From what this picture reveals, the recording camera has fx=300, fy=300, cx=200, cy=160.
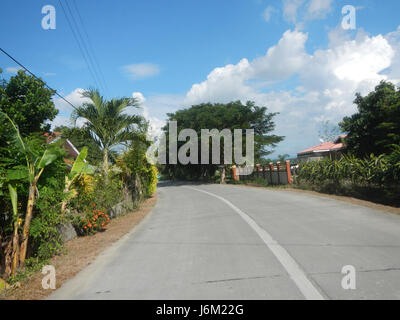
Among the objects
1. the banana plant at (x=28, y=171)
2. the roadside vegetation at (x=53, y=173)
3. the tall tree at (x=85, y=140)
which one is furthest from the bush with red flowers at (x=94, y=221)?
the tall tree at (x=85, y=140)

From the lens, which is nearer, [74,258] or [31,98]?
[74,258]

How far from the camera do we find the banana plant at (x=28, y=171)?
537cm

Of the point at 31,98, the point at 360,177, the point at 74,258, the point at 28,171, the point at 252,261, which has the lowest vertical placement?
the point at 74,258

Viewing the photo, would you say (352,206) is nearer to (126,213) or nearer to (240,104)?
(126,213)

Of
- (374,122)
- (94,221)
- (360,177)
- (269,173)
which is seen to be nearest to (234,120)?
(269,173)

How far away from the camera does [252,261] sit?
5.41 metres

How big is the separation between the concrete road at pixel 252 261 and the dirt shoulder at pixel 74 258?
0.81ft

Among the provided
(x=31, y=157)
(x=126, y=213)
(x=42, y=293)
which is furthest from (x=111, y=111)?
(x=42, y=293)

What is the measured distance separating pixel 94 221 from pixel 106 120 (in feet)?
17.8

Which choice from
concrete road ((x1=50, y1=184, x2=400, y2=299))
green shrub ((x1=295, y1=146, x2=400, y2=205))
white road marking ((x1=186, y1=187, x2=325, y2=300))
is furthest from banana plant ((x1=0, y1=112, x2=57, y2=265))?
green shrub ((x1=295, y1=146, x2=400, y2=205))

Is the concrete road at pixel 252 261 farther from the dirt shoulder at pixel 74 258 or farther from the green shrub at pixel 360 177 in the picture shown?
the green shrub at pixel 360 177

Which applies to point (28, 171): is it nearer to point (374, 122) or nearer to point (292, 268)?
point (292, 268)

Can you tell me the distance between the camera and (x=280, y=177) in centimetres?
2423

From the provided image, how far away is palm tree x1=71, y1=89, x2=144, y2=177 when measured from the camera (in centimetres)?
1286
